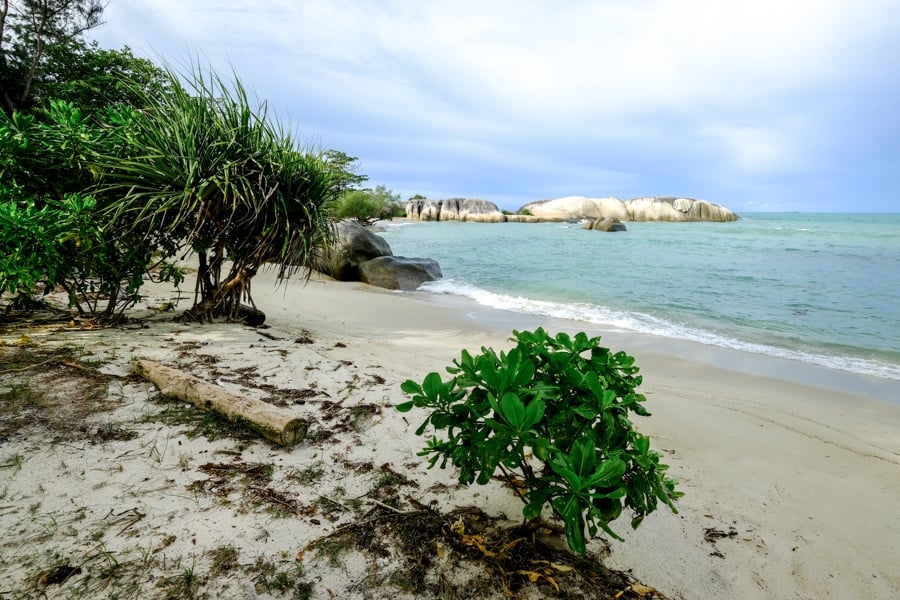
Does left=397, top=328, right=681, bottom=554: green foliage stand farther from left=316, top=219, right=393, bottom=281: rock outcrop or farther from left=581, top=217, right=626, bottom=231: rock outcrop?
left=581, top=217, right=626, bottom=231: rock outcrop

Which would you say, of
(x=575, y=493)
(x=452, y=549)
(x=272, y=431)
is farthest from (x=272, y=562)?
(x=575, y=493)

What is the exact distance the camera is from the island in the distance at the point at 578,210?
2008 inches

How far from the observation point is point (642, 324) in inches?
300

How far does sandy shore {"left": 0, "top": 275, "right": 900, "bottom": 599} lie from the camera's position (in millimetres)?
1623

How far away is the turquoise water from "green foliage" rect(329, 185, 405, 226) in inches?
674

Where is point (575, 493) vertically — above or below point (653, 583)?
above

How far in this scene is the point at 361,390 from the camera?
328cm

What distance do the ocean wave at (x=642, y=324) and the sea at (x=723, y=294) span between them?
2 centimetres

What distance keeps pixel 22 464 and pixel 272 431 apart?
105 cm

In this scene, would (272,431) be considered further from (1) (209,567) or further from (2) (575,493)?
(2) (575,493)

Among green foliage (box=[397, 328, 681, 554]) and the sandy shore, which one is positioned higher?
green foliage (box=[397, 328, 681, 554])

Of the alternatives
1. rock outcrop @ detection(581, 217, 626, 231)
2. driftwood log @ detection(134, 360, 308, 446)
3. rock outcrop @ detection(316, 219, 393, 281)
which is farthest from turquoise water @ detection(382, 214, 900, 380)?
rock outcrop @ detection(581, 217, 626, 231)

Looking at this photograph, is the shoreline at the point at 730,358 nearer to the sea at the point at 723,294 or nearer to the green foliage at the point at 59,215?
→ the sea at the point at 723,294

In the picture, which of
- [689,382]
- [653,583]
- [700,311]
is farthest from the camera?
[700,311]
